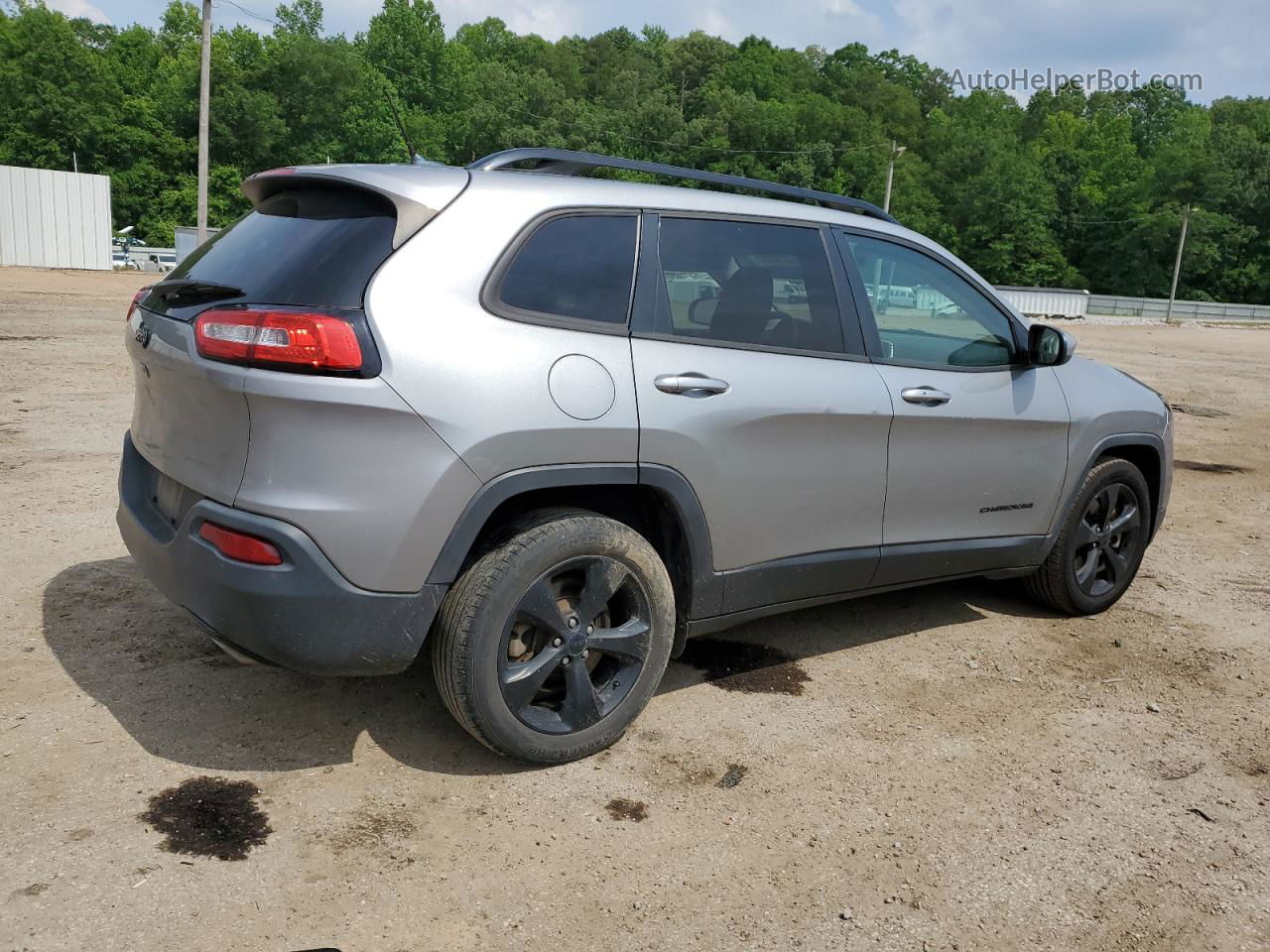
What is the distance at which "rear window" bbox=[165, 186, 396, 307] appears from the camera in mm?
3027

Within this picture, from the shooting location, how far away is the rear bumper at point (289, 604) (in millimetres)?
2924

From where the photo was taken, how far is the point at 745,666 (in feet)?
14.5

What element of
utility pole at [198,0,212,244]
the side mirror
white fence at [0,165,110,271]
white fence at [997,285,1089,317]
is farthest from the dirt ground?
white fence at [997,285,1089,317]

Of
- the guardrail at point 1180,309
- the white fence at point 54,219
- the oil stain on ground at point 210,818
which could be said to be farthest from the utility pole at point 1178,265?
the oil stain on ground at point 210,818

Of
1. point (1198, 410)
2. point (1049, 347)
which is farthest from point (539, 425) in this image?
point (1198, 410)

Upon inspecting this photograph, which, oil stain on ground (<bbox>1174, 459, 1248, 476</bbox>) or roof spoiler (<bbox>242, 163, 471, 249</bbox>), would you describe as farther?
oil stain on ground (<bbox>1174, 459, 1248, 476</bbox>)

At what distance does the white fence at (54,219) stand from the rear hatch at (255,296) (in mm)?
38167

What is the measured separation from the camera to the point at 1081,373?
4.92 m

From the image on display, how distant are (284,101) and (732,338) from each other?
85262 mm

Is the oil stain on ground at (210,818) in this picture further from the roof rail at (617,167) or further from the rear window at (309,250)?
the roof rail at (617,167)

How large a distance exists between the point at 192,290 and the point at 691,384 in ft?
5.05

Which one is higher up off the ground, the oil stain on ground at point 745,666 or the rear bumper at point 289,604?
the rear bumper at point 289,604

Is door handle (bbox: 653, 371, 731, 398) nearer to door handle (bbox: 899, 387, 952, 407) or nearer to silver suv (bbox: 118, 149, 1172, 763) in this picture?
silver suv (bbox: 118, 149, 1172, 763)

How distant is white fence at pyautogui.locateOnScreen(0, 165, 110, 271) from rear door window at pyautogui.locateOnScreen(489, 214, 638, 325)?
38672mm
